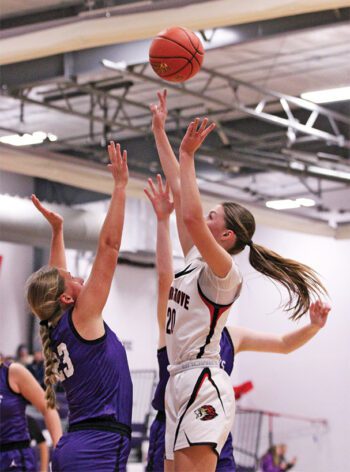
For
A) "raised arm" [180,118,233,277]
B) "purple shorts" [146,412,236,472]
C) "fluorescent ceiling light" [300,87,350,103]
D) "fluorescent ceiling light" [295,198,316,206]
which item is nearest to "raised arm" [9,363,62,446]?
"purple shorts" [146,412,236,472]

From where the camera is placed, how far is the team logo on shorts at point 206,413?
392cm

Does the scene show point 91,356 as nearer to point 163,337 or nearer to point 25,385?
point 163,337

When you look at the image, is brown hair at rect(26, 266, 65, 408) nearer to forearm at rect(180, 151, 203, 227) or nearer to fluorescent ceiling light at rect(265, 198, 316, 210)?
forearm at rect(180, 151, 203, 227)

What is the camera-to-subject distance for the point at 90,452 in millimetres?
3900

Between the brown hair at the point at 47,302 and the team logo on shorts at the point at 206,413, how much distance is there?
70 centimetres

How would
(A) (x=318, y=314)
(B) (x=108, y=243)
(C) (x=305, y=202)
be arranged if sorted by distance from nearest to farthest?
(B) (x=108, y=243) < (A) (x=318, y=314) < (C) (x=305, y=202)

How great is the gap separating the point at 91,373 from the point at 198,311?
0.55 m

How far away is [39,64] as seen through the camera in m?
10.2

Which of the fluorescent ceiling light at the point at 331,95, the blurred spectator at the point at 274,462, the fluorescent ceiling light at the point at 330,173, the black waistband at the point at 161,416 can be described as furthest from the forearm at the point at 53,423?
the blurred spectator at the point at 274,462

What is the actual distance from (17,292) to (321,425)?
635 cm

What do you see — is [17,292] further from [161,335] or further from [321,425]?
[161,335]

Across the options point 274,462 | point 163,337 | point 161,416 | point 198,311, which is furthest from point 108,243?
point 274,462

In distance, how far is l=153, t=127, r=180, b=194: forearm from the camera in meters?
4.37

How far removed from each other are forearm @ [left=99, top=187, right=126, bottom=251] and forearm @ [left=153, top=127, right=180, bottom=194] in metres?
0.39
